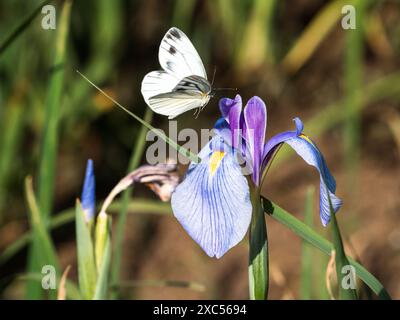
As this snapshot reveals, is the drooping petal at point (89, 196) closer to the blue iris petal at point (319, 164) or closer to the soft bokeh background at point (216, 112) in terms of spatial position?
the blue iris petal at point (319, 164)

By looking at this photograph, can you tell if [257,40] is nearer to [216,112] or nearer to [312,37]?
[312,37]

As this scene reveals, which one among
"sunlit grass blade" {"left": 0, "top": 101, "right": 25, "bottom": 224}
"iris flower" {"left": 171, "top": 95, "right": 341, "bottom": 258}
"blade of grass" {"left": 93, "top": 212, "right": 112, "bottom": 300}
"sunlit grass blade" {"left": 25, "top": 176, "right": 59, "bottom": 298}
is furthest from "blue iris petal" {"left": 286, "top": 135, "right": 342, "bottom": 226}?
"sunlit grass blade" {"left": 0, "top": 101, "right": 25, "bottom": 224}

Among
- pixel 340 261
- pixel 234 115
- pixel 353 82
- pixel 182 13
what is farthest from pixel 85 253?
pixel 182 13

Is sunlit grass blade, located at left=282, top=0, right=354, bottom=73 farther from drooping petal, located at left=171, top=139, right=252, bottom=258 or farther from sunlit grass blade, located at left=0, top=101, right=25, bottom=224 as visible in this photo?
drooping petal, located at left=171, top=139, right=252, bottom=258

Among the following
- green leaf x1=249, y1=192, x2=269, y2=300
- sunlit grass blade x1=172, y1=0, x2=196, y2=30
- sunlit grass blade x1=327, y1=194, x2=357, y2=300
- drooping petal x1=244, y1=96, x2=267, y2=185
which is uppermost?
sunlit grass blade x1=172, y1=0, x2=196, y2=30

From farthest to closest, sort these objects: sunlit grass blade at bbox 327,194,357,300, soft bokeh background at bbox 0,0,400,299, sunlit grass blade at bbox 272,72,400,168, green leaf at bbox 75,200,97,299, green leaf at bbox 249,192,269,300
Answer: soft bokeh background at bbox 0,0,400,299 < sunlit grass blade at bbox 272,72,400,168 < green leaf at bbox 75,200,97,299 < green leaf at bbox 249,192,269,300 < sunlit grass blade at bbox 327,194,357,300
